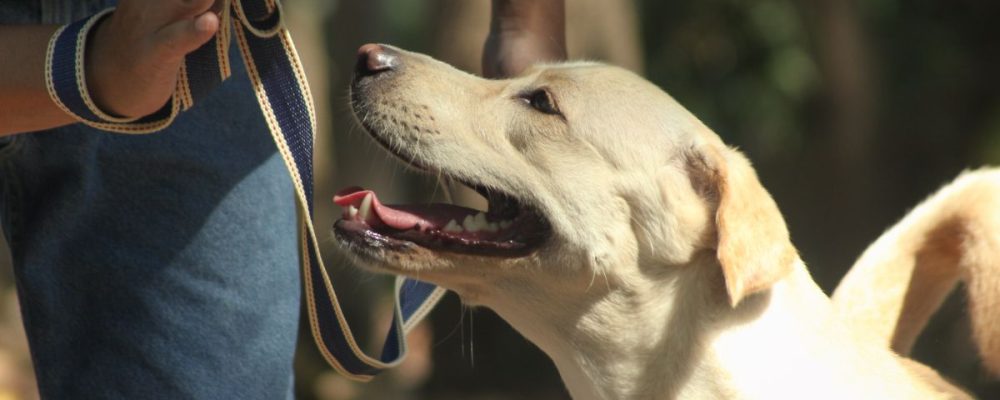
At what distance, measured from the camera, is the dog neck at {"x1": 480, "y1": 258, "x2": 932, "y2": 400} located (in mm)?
3156

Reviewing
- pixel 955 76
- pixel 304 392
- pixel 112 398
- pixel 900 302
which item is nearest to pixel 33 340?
pixel 112 398

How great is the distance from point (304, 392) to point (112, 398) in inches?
257

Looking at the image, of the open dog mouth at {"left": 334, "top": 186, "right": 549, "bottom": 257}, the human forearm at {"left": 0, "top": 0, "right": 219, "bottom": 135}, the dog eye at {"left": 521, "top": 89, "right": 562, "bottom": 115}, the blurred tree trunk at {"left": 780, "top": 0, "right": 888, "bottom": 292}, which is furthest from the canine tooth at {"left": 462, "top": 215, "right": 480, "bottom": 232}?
the blurred tree trunk at {"left": 780, "top": 0, "right": 888, "bottom": 292}

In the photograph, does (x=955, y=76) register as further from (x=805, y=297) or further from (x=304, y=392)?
(x=805, y=297)

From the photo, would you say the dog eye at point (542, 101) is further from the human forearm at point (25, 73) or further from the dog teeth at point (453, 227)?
the human forearm at point (25, 73)

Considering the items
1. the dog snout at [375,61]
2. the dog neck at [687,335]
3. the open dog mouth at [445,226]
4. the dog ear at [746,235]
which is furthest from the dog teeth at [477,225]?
the dog ear at [746,235]

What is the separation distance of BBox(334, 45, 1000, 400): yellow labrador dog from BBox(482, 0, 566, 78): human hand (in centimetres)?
26

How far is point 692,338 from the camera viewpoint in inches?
125

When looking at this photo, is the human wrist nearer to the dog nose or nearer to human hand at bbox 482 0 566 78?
the dog nose

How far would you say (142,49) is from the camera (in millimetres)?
2314

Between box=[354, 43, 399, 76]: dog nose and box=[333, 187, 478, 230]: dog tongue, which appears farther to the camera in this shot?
box=[354, 43, 399, 76]: dog nose

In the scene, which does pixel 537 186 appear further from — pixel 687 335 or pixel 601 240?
pixel 687 335

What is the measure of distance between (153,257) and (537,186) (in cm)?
96

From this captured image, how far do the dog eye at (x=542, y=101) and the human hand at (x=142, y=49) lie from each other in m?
1.13
